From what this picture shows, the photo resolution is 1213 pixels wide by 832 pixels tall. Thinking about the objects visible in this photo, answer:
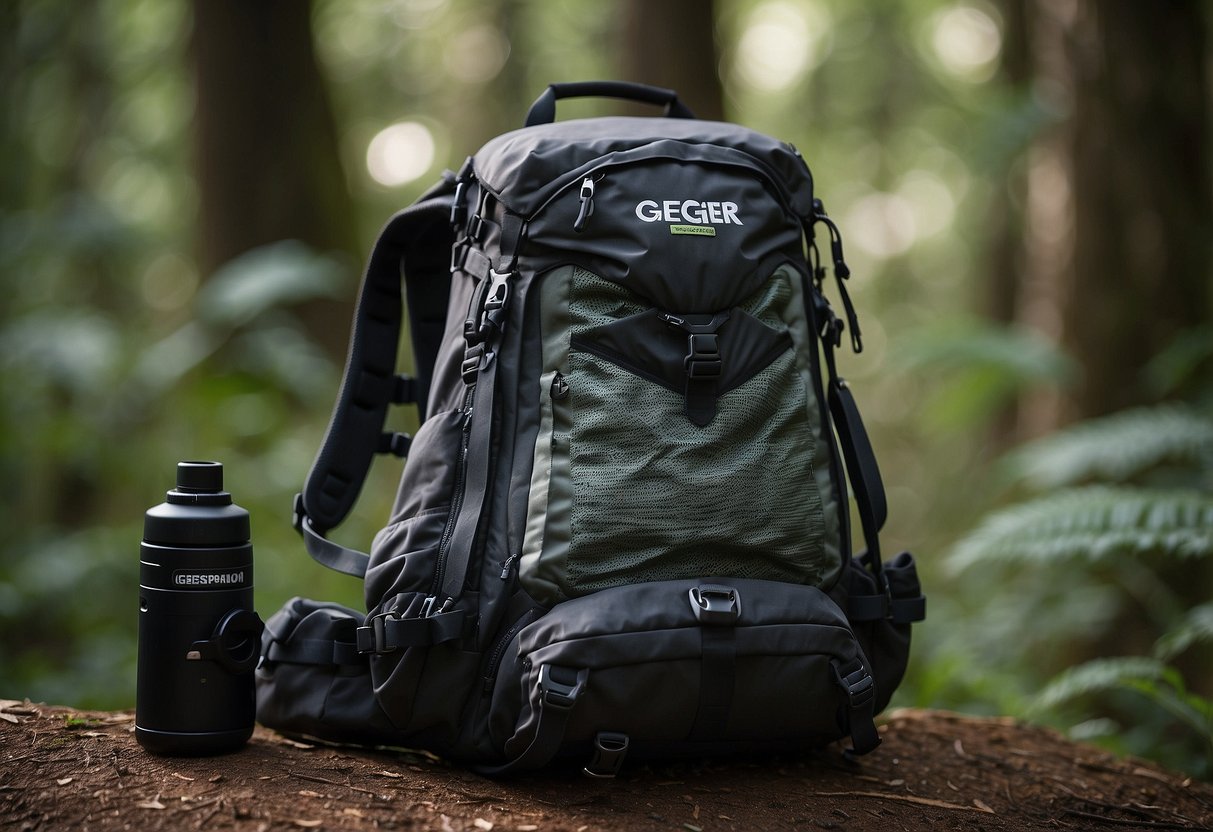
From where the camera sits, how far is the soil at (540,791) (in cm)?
186

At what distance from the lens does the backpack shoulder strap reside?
8.66ft

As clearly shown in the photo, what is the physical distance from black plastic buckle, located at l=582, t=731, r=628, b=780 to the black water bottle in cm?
77

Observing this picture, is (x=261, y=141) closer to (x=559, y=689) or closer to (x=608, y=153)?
(x=608, y=153)

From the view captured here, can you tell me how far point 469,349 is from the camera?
225 centimetres

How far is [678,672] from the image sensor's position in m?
2.00

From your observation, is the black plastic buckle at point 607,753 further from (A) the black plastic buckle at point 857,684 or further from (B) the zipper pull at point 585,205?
(B) the zipper pull at point 585,205

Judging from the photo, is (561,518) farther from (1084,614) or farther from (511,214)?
(1084,614)

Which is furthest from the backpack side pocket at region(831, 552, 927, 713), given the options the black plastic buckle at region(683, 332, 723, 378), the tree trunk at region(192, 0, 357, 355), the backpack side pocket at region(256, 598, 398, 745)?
the tree trunk at region(192, 0, 357, 355)

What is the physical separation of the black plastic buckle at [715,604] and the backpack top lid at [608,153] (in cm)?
92

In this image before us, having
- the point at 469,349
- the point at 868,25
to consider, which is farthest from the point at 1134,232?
the point at 868,25

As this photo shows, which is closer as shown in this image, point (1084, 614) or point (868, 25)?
point (1084, 614)

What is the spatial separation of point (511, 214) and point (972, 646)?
3748 mm

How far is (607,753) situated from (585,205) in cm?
117

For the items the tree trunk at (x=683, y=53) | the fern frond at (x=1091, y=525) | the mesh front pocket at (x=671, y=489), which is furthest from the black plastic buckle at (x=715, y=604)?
the tree trunk at (x=683, y=53)
